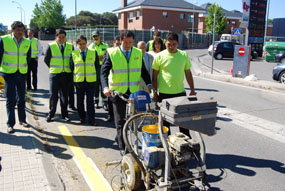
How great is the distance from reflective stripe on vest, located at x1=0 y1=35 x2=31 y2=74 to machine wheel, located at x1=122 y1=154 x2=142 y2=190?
3476mm

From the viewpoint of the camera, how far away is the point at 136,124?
370cm

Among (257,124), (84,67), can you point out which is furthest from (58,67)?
(257,124)

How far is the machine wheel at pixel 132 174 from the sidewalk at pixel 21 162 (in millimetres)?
996

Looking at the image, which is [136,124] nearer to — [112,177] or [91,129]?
[112,177]

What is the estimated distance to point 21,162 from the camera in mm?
4180

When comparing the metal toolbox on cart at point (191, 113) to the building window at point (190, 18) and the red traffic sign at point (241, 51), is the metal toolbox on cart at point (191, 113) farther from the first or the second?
the building window at point (190, 18)

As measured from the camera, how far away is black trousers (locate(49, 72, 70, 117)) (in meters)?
6.69

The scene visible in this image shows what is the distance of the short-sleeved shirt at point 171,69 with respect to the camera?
14.5 ft

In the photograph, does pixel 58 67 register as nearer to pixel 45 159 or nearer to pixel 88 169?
pixel 45 159

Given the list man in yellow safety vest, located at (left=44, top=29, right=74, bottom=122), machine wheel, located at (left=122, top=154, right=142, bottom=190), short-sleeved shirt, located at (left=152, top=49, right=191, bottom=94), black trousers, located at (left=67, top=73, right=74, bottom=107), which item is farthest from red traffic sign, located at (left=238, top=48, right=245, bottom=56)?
machine wheel, located at (left=122, top=154, right=142, bottom=190)

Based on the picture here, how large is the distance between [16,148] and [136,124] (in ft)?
7.70

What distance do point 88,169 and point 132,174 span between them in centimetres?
118

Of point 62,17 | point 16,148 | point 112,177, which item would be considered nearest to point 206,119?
point 112,177

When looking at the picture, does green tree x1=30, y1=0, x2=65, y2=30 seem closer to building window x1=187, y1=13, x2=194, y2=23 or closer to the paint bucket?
building window x1=187, y1=13, x2=194, y2=23
